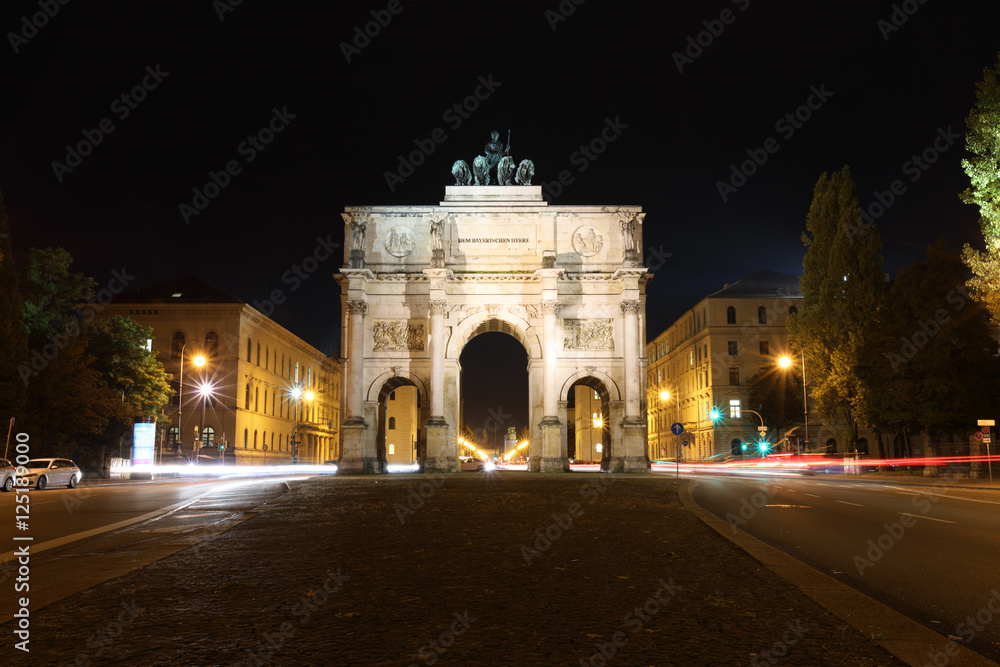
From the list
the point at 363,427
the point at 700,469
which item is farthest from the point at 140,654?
the point at 700,469

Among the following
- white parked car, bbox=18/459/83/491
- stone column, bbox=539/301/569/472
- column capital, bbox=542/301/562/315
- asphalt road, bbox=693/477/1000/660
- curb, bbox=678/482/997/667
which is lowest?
asphalt road, bbox=693/477/1000/660

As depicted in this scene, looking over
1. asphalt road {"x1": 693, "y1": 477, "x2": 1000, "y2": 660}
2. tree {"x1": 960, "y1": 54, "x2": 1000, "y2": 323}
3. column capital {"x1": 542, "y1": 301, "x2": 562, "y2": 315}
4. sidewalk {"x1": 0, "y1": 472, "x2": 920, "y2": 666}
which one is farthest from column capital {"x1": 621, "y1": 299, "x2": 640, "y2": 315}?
sidewalk {"x1": 0, "y1": 472, "x2": 920, "y2": 666}

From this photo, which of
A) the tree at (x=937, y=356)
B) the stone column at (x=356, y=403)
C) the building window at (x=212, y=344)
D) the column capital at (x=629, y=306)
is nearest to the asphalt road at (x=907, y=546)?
the tree at (x=937, y=356)

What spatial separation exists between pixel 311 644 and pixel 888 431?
1713 inches

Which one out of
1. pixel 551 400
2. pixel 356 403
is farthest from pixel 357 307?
pixel 551 400

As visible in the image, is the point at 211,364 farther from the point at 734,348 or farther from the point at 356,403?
the point at 734,348

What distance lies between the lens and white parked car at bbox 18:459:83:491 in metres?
30.2

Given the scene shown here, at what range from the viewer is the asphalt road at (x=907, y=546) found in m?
7.30

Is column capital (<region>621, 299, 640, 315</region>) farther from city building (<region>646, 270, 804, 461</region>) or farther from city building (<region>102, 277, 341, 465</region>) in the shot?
city building (<region>646, 270, 804, 461</region>)

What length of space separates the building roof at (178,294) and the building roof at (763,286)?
4686cm

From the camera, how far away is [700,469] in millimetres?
56844

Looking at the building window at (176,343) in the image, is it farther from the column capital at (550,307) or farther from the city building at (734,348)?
the city building at (734,348)

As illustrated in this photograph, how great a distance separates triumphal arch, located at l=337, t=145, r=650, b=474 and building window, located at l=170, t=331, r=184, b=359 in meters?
23.8

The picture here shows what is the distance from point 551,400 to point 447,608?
1604 inches
